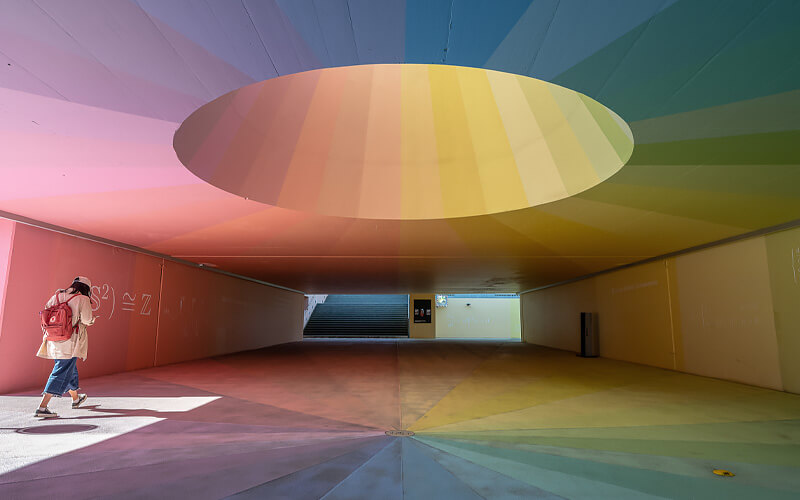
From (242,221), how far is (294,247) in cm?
246

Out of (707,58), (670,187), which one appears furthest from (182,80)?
(670,187)

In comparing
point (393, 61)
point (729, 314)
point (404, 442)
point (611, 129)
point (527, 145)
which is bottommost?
point (404, 442)

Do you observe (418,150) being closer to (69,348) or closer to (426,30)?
(426,30)

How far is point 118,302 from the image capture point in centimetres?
870

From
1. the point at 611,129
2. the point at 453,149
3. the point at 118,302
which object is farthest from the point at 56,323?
the point at 611,129

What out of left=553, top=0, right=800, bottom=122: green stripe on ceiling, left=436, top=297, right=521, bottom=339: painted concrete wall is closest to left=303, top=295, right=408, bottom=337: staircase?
left=436, top=297, right=521, bottom=339: painted concrete wall

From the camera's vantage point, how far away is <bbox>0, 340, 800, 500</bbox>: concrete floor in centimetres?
273

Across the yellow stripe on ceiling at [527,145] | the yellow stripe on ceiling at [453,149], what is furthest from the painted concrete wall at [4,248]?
the yellow stripe on ceiling at [527,145]

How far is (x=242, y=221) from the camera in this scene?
721 cm

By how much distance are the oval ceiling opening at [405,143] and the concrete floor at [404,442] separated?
2.81 meters

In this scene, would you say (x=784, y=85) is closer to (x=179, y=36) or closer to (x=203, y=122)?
(x=179, y=36)

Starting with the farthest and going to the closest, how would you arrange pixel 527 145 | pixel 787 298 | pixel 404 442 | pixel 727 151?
pixel 787 298
pixel 527 145
pixel 727 151
pixel 404 442

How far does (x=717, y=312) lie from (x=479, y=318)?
17746mm

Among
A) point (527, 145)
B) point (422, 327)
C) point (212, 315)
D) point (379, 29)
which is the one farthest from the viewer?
point (422, 327)
